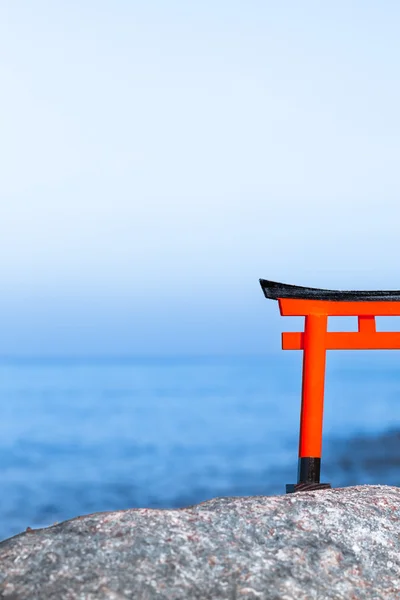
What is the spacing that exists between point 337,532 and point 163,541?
86 centimetres

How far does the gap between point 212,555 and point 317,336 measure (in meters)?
3.40

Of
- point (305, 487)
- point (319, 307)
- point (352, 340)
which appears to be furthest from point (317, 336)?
point (305, 487)

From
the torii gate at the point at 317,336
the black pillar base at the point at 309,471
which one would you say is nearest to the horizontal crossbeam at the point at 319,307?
the torii gate at the point at 317,336

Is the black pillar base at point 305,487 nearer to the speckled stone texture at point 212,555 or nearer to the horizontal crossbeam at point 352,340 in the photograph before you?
the horizontal crossbeam at point 352,340

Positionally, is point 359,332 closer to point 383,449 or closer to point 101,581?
point 101,581

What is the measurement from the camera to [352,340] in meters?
6.41

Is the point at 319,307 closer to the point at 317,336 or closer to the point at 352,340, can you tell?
the point at 317,336

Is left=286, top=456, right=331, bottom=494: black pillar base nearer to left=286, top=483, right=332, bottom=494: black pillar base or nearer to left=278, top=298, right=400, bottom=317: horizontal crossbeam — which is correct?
left=286, top=483, right=332, bottom=494: black pillar base

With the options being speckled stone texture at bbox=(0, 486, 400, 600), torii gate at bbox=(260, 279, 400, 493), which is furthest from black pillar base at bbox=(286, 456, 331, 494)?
speckled stone texture at bbox=(0, 486, 400, 600)

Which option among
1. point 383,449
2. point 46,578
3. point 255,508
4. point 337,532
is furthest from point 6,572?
point 383,449

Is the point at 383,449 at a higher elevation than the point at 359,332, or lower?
lower

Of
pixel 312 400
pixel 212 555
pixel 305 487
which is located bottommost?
pixel 305 487

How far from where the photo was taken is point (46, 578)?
285 cm

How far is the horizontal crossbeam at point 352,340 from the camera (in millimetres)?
6273
